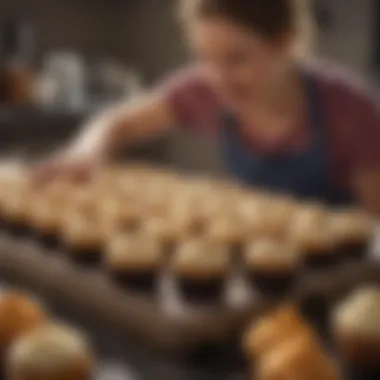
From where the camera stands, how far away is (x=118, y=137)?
1.13m

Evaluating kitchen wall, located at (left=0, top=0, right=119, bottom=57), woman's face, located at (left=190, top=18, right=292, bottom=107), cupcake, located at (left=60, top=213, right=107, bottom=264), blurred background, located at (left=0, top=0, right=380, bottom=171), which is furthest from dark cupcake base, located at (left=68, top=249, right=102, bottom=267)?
kitchen wall, located at (left=0, top=0, right=119, bottom=57)

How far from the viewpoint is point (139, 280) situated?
21.6 inches

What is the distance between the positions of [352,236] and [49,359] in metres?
0.35

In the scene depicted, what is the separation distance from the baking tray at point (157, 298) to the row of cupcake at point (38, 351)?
3.7 inches

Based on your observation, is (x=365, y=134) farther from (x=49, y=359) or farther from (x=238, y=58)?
(x=49, y=359)

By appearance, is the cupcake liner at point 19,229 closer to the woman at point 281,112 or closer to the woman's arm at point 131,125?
the woman at point 281,112

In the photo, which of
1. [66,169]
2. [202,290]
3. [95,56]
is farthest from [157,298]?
[95,56]

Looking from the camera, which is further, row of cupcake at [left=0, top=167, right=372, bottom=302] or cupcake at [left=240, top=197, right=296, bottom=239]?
cupcake at [left=240, top=197, right=296, bottom=239]

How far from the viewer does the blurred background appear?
1163mm

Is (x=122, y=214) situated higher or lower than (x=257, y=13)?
lower

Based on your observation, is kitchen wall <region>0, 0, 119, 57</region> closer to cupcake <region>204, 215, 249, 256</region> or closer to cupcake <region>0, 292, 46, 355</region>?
cupcake <region>204, 215, 249, 256</region>

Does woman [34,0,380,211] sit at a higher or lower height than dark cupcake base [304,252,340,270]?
higher

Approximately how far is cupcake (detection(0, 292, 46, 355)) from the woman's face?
1.87ft

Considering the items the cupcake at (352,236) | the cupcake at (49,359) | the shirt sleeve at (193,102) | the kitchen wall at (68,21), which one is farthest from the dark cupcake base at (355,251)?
the kitchen wall at (68,21)
